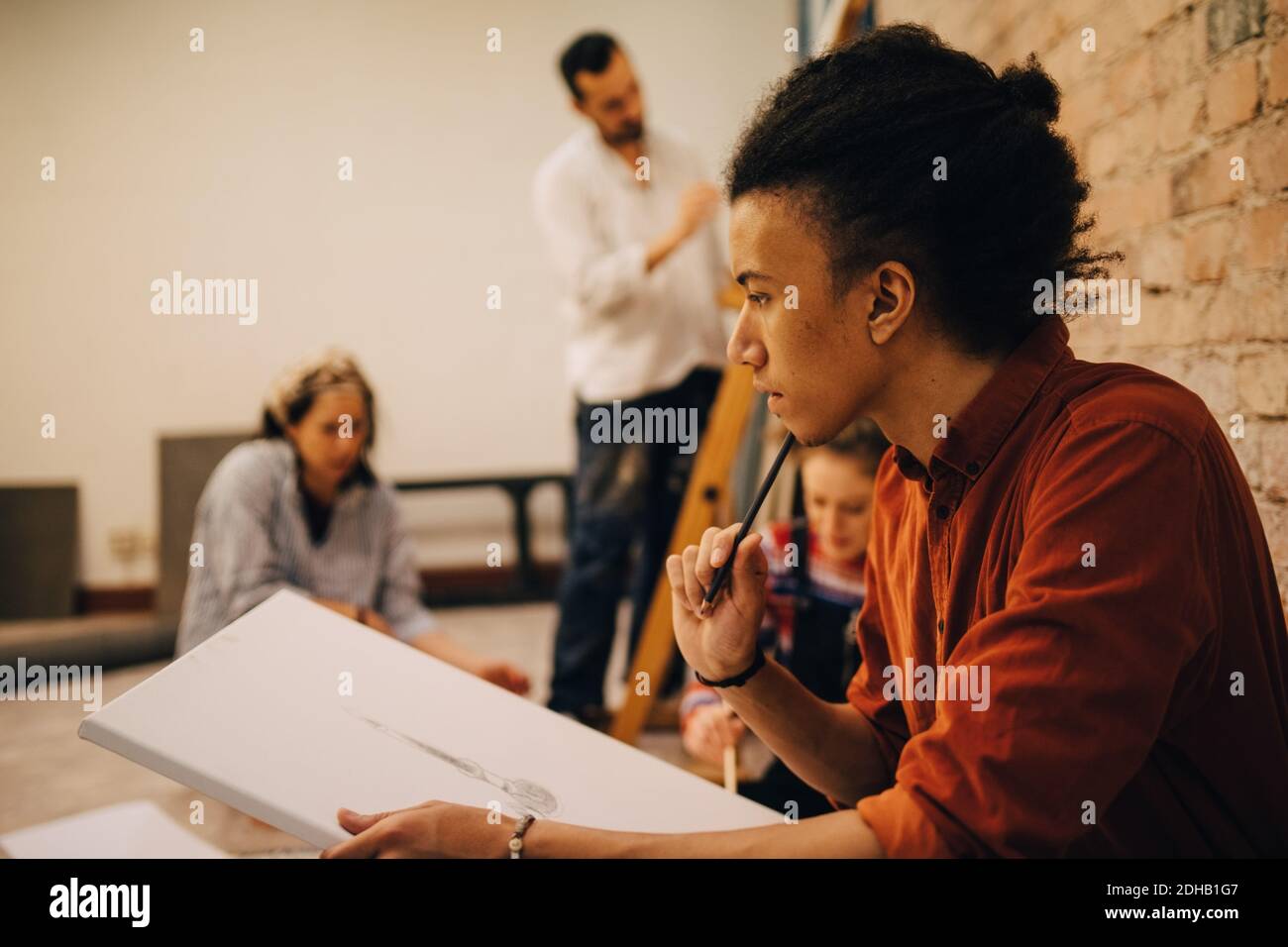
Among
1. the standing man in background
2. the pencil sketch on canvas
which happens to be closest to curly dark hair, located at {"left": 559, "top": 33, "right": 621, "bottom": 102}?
the standing man in background

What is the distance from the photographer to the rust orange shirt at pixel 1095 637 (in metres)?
0.56

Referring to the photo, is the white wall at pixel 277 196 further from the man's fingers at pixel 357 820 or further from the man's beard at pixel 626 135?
the man's fingers at pixel 357 820

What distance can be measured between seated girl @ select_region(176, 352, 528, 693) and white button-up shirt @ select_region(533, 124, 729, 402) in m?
0.64

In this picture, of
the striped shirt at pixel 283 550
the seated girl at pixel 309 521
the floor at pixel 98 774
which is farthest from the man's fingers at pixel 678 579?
the striped shirt at pixel 283 550

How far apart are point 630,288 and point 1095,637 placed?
6.18 ft

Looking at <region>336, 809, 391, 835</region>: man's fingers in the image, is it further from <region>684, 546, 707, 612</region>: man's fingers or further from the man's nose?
the man's nose

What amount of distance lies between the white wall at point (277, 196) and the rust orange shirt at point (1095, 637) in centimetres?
339

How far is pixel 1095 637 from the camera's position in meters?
0.56

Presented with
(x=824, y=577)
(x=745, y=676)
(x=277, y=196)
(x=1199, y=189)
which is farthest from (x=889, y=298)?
(x=277, y=196)

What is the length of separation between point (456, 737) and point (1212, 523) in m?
0.62

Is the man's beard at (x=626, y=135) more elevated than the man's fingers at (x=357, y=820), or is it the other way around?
the man's beard at (x=626, y=135)

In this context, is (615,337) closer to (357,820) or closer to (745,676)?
(745,676)
